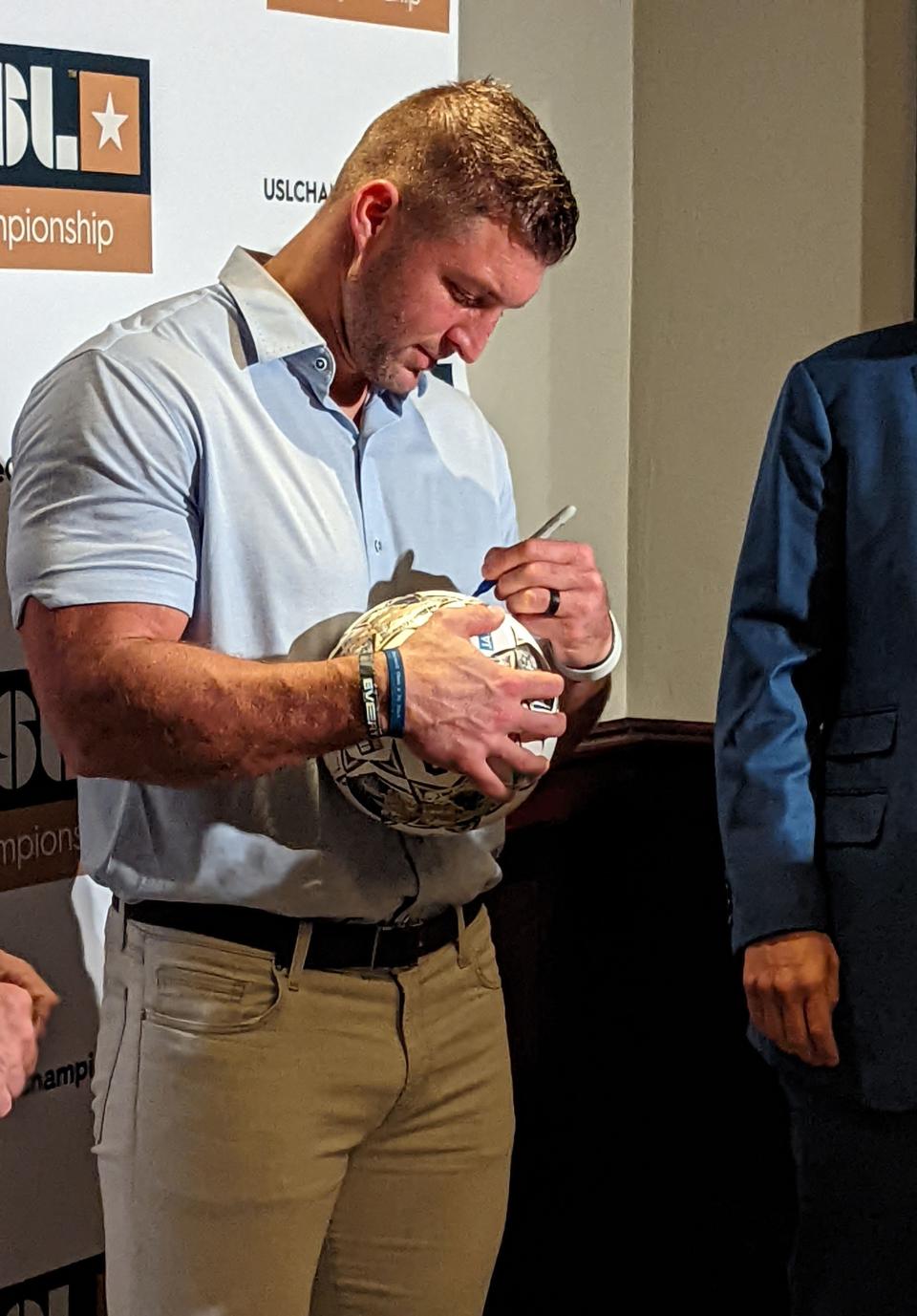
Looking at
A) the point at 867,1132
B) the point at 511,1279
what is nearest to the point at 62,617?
the point at 867,1132

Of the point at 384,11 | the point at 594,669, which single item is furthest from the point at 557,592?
the point at 384,11

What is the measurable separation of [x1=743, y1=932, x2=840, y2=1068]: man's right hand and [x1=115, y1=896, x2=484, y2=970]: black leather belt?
37cm

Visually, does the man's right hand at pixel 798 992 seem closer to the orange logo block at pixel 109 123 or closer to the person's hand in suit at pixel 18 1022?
the person's hand in suit at pixel 18 1022

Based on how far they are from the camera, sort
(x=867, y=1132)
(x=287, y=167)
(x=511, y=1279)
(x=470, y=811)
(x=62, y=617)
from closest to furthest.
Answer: (x=62, y=617)
(x=470, y=811)
(x=867, y=1132)
(x=287, y=167)
(x=511, y=1279)

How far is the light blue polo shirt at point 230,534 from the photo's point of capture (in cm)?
142

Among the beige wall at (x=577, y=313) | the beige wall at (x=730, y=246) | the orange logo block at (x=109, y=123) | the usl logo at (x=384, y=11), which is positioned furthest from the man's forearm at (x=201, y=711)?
the beige wall at (x=730, y=246)

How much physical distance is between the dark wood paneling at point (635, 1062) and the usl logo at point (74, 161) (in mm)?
1218

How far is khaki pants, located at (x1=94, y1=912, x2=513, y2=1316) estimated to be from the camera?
4.96 feet

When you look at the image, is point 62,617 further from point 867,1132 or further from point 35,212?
point 867,1132

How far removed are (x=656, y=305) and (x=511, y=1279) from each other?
166 cm

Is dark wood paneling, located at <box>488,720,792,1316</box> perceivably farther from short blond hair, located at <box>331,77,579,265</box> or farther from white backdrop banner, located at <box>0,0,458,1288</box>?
short blond hair, located at <box>331,77,579,265</box>

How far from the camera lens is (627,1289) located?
9.11 feet

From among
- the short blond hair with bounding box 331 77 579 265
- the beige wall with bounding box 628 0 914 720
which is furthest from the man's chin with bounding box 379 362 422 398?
the beige wall with bounding box 628 0 914 720

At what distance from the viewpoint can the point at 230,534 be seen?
150cm
